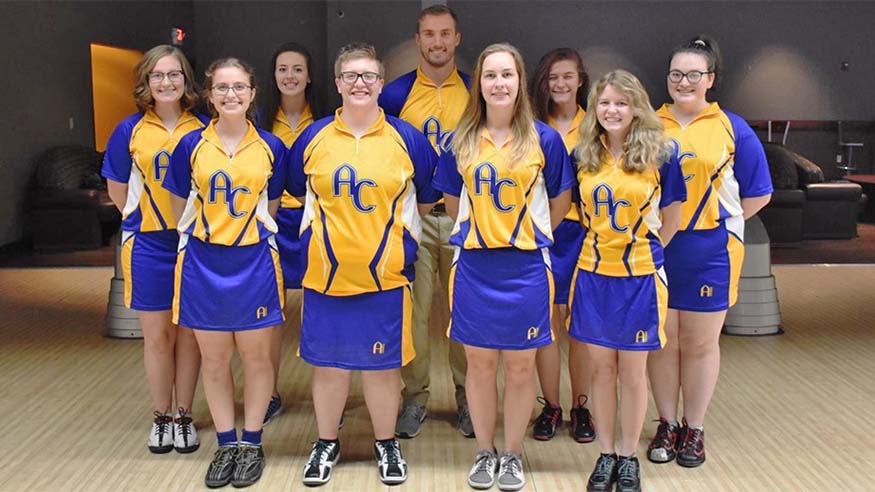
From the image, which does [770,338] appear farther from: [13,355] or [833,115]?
[833,115]

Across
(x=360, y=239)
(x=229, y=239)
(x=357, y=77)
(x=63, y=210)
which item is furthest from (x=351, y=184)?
(x=63, y=210)

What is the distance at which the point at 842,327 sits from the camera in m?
5.84

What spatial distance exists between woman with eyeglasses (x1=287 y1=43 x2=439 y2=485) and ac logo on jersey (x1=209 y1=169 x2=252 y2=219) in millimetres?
243

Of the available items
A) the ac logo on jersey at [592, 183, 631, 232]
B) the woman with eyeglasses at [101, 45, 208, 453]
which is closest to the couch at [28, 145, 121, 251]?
the woman with eyeglasses at [101, 45, 208, 453]

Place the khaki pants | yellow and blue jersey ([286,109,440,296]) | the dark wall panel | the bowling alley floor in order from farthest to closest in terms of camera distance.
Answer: the dark wall panel, the khaki pants, the bowling alley floor, yellow and blue jersey ([286,109,440,296])

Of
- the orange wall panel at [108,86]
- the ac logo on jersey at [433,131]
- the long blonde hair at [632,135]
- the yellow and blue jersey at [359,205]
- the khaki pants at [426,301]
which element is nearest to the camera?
the long blonde hair at [632,135]

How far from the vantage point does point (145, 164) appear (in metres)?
3.52

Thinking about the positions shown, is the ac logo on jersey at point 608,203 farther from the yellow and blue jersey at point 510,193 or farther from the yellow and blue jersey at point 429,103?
the yellow and blue jersey at point 429,103

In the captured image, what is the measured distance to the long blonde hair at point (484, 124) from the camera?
315 cm

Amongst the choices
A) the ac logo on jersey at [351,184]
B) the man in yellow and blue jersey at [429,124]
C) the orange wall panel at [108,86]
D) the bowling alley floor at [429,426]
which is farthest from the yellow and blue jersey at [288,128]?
the orange wall panel at [108,86]

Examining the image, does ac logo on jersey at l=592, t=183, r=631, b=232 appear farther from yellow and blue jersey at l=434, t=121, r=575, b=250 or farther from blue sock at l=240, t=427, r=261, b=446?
blue sock at l=240, t=427, r=261, b=446

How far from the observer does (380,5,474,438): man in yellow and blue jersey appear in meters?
3.79

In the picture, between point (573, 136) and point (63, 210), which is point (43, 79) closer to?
point (63, 210)

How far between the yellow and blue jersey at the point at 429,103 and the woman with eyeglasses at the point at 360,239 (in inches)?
16.1
